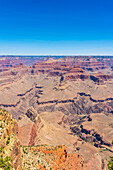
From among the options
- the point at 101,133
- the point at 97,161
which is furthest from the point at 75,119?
the point at 97,161

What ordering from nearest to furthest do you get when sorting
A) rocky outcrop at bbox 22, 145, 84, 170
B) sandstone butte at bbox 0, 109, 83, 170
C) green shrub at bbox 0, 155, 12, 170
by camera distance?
green shrub at bbox 0, 155, 12, 170
sandstone butte at bbox 0, 109, 83, 170
rocky outcrop at bbox 22, 145, 84, 170

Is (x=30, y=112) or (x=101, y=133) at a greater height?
(x=30, y=112)

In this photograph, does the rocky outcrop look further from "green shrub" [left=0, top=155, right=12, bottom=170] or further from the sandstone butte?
"green shrub" [left=0, top=155, right=12, bottom=170]

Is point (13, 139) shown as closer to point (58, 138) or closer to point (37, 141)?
point (37, 141)

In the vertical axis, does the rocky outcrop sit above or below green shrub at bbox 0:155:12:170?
below

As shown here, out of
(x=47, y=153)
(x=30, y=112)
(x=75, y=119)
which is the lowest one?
(x=75, y=119)

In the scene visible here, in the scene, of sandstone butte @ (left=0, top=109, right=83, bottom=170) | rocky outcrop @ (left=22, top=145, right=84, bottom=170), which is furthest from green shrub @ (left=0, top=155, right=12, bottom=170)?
rocky outcrop @ (left=22, top=145, right=84, bottom=170)

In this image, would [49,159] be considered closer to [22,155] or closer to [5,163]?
[22,155]

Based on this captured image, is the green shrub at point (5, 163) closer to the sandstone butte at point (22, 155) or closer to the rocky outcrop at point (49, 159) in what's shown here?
the sandstone butte at point (22, 155)
